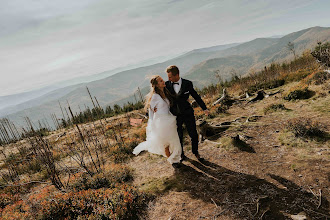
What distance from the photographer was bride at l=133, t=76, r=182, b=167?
3.83 meters

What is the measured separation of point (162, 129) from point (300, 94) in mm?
7229

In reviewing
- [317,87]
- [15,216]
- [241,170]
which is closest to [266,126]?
[241,170]

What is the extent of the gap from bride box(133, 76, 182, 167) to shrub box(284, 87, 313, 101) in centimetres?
668

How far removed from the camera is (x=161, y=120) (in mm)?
3881

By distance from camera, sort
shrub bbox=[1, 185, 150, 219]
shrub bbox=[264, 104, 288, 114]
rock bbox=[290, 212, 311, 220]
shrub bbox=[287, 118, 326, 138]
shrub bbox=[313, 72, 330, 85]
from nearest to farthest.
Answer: rock bbox=[290, 212, 311, 220] < shrub bbox=[1, 185, 150, 219] < shrub bbox=[287, 118, 326, 138] < shrub bbox=[264, 104, 288, 114] < shrub bbox=[313, 72, 330, 85]

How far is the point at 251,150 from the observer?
445 centimetres

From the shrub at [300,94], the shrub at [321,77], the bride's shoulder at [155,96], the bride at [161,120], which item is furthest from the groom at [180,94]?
the shrub at [321,77]

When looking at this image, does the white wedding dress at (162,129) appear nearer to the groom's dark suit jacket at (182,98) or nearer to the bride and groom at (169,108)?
the bride and groom at (169,108)

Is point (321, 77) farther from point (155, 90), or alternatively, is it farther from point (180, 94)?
point (155, 90)

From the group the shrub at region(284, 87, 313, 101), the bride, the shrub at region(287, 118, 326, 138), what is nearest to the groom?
the bride

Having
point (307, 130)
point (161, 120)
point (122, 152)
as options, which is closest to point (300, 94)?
point (307, 130)

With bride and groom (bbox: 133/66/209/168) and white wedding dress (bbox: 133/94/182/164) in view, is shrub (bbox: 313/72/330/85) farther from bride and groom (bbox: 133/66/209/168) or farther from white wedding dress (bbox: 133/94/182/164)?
white wedding dress (bbox: 133/94/182/164)

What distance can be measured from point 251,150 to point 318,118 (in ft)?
8.63

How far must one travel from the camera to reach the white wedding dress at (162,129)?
3.88 meters
